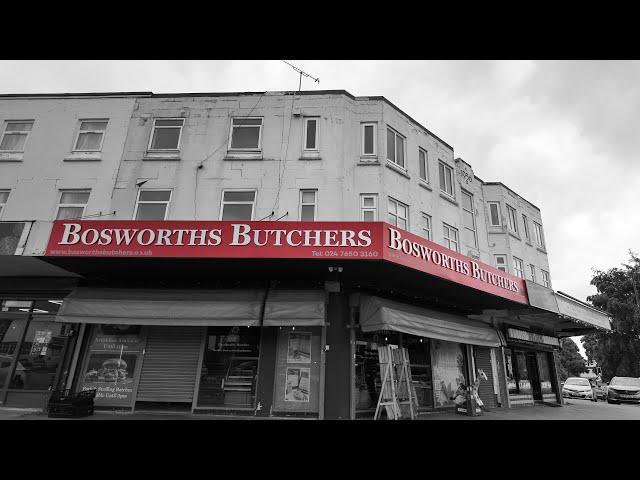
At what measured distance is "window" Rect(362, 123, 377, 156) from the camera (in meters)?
15.2

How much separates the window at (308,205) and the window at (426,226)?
15.7ft

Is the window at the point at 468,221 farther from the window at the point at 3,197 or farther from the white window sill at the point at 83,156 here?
the window at the point at 3,197

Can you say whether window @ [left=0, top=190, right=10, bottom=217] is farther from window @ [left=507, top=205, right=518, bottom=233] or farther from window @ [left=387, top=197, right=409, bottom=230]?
window @ [left=507, top=205, right=518, bottom=233]

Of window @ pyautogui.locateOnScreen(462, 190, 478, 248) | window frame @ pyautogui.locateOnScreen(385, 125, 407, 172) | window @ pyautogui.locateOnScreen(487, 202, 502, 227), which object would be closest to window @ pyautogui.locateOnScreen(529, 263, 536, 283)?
window @ pyautogui.locateOnScreen(487, 202, 502, 227)

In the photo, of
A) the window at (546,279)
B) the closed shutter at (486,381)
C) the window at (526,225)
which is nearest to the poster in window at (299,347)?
the closed shutter at (486,381)

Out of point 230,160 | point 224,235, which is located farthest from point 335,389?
point 230,160

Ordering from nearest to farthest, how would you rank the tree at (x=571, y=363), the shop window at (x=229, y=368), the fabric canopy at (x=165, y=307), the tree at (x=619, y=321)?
the fabric canopy at (x=165, y=307)
the shop window at (x=229, y=368)
the tree at (x=619, y=321)
the tree at (x=571, y=363)

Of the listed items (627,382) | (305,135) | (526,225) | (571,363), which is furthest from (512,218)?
(571,363)

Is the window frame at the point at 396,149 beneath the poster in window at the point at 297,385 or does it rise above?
above

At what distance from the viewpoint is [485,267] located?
1424cm

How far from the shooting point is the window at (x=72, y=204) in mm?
14117

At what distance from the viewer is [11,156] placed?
1501 centimetres

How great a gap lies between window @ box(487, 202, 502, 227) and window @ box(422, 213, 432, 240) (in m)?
7.87
